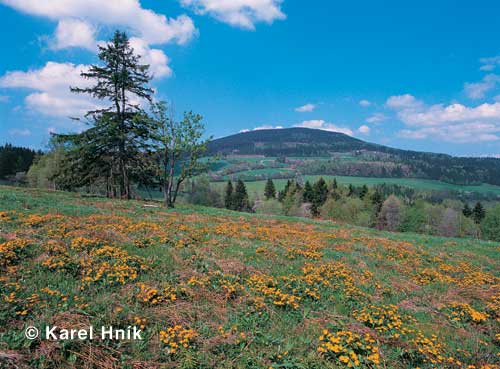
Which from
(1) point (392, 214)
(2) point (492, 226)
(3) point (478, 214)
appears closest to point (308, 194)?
(1) point (392, 214)

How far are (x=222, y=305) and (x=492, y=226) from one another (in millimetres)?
74816

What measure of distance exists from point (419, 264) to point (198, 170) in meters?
20.5

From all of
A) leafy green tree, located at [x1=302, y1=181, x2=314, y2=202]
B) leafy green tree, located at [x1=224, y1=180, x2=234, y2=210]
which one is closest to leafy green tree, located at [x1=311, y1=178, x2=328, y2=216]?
leafy green tree, located at [x1=302, y1=181, x2=314, y2=202]

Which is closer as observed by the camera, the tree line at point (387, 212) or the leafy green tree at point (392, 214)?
the tree line at point (387, 212)

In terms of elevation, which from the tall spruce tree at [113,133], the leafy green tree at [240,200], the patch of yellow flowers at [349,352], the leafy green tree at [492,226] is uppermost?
the tall spruce tree at [113,133]

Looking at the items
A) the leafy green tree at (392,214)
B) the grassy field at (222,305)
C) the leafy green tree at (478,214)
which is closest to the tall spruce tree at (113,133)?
the grassy field at (222,305)

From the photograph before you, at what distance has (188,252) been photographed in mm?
8883

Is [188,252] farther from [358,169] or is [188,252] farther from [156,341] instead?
[358,169]

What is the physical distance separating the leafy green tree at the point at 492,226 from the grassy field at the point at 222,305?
63.3 m

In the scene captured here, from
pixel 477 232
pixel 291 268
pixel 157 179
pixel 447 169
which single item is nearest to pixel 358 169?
pixel 447 169

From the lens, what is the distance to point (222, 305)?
227 inches

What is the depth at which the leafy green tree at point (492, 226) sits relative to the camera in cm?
5628

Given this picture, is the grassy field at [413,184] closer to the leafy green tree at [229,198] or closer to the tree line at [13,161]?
the leafy green tree at [229,198]

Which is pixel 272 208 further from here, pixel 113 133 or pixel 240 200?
pixel 113 133
